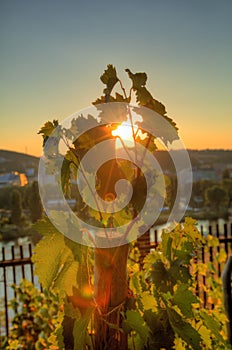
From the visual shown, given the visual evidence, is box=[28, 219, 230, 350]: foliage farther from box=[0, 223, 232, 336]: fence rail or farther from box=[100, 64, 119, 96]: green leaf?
box=[0, 223, 232, 336]: fence rail

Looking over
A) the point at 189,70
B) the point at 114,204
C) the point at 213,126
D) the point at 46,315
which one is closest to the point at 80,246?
the point at 114,204

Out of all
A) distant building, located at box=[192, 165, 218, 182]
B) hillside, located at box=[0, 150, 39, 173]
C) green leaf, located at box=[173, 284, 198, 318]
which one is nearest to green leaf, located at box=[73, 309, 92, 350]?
green leaf, located at box=[173, 284, 198, 318]

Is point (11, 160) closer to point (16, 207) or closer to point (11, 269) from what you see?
point (16, 207)

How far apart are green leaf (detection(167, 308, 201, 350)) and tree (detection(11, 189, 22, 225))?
2.62m

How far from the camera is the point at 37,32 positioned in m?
3.35

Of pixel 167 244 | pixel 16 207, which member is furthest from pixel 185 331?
pixel 16 207

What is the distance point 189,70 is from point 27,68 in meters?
1.41

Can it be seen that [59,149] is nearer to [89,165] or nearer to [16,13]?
[89,165]

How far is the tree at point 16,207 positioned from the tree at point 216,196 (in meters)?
1.89

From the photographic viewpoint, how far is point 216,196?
15.0 ft

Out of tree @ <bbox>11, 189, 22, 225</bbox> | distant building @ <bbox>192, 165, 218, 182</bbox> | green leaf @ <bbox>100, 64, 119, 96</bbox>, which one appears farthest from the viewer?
distant building @ <bbox>192, 165, 218, 182</bbox>

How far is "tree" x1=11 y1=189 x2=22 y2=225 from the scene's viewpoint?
3.43 m

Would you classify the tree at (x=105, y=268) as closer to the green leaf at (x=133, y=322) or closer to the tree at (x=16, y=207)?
the green leaf at (x=133, y=322)

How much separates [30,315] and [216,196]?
7.74ft
